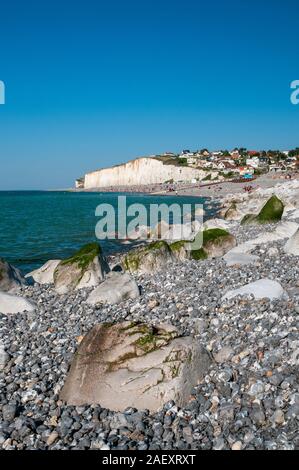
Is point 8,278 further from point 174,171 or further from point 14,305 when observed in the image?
point 174,171

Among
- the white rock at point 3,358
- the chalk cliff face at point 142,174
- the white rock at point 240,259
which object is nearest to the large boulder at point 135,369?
the white rock at point 3,358

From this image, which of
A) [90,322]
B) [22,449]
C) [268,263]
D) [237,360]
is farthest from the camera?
[268,263]

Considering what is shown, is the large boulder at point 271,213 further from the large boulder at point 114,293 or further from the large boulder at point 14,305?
the large boulder at point 14,305

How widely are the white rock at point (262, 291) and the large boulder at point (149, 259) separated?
456 cm

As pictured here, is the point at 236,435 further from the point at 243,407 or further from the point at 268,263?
the point at 268,263

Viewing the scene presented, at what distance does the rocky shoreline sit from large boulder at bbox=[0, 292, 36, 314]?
182 mm

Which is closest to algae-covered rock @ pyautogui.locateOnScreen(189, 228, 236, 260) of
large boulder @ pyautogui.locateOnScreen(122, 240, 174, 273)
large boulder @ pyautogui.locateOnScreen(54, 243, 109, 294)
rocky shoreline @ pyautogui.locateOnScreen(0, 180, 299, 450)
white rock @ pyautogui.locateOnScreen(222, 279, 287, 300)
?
large boulder @ pyautogui.locateOnScreen(122, 240, 174, 273)

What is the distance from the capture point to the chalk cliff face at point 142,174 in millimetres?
152125

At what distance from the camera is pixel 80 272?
11.7 meters

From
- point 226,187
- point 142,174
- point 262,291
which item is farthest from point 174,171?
point 262,291

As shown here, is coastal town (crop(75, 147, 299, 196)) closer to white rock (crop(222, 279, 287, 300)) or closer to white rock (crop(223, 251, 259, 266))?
white rock (crop(223, 251, 259, 266))
